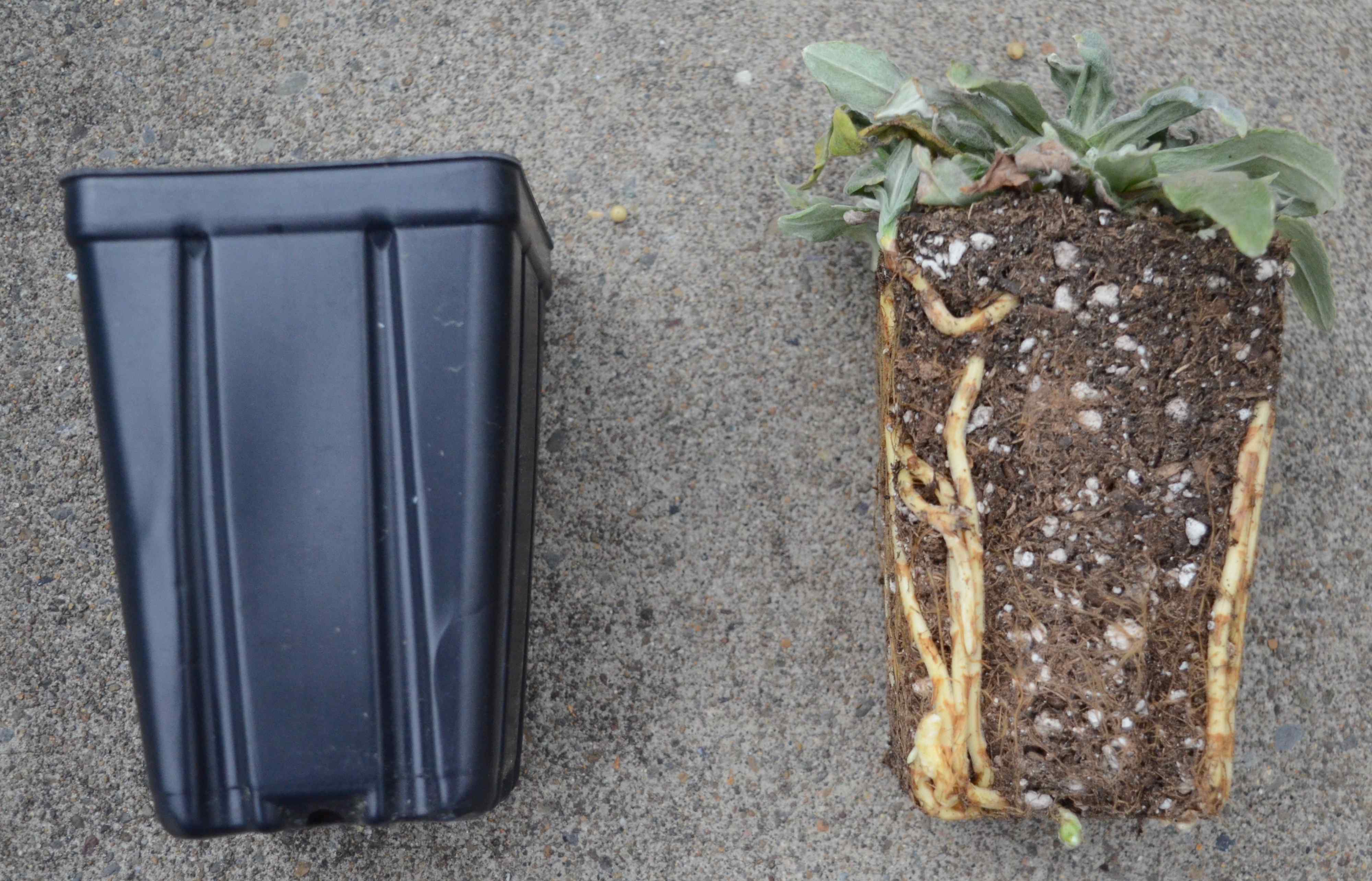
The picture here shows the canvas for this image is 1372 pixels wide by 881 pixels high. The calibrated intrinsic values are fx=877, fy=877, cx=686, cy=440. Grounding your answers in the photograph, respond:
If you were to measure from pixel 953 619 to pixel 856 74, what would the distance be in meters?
0.55

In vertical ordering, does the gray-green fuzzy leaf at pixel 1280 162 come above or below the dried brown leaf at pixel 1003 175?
above

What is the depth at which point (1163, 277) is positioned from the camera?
0.78 meters

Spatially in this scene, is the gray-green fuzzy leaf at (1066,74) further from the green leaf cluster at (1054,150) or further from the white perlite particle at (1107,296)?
the white perlite particle at (1107,296)

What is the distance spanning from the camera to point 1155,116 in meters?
0.83

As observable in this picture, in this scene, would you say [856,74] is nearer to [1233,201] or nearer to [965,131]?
[965,131]

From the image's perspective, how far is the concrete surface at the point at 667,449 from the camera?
1.02 meters

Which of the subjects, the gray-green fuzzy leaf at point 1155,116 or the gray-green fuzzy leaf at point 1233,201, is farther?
the gray-green fuzzy leaf at point 1155,116

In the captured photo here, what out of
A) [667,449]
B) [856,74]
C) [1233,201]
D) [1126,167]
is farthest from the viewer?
[667,449]

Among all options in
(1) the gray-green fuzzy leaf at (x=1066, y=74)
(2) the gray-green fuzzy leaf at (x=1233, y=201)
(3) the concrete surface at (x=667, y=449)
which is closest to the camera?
(2) the gray-green fuzzy leaf at (x=1233, y=201)

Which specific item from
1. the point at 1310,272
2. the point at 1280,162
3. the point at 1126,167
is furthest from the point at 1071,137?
the point at 1310,272

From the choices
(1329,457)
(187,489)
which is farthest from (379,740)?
(1329,457)

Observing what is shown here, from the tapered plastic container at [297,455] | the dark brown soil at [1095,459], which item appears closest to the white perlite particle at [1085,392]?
the dark brown soil at [1095,459]

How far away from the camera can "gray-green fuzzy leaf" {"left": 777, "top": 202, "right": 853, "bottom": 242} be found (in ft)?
2.97

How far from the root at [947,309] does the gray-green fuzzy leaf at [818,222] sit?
0.11 m
